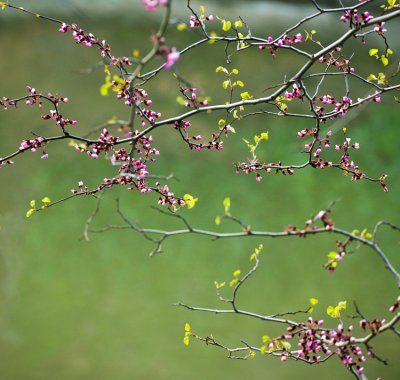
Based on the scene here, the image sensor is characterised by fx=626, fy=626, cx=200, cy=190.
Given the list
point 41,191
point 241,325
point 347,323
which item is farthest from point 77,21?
point 347,323

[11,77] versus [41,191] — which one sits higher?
[11,77]

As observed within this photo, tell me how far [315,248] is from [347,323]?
0.34 meters

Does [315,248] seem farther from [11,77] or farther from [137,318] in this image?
[11,77]

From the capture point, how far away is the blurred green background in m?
2.63

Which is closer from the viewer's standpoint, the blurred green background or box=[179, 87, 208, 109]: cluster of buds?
box=[179, 87, 208, 109]: cluster of buds

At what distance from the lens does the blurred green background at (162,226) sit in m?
2.63

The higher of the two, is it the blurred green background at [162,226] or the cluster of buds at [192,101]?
the blurred green background at [162,226]

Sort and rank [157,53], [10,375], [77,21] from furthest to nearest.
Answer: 1. [77,21]
2. [10,375]
3. [157,53]

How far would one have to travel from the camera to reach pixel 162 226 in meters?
2.76

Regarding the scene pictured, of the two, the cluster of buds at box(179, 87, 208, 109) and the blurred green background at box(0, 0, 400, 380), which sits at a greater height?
the blurred green background at box(0, 0, 400, 380)

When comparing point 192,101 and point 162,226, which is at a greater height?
point 162,226

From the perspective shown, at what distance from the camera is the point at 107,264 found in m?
2.69

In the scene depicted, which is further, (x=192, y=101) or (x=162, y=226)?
(x=162, y=226)

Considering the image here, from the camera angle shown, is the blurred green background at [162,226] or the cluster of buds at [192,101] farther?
the blurred green background at [162,226]
